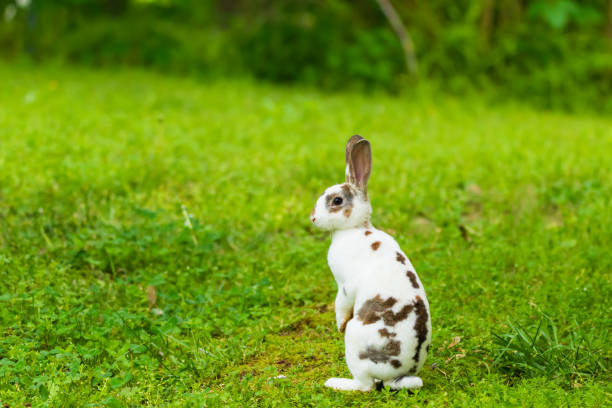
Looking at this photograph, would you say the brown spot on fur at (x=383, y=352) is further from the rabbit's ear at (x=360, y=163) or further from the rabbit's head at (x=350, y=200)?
the rabbit's ear at (x=360, y=163)

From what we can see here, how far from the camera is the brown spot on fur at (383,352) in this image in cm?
313

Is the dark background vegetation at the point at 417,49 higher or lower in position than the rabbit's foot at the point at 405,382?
higher

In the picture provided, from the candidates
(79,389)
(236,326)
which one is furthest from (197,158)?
(79,389)

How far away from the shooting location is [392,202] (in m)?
5.77

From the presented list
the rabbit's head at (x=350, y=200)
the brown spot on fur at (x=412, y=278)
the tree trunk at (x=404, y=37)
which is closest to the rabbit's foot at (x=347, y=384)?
the brown spot on fur at (x=412, y=278)

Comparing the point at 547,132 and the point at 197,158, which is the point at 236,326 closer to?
the point at 197,158

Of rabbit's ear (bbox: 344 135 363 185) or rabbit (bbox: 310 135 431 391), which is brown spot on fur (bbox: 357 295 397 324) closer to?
rabbit (bbox: 310 135 431 391)

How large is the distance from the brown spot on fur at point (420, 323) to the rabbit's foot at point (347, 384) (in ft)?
0.85

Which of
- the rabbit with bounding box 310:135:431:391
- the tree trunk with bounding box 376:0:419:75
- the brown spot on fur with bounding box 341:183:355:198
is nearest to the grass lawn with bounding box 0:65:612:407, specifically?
the rabbit with bounding box 310:135:431:391

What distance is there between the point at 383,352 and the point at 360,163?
856 millimetres

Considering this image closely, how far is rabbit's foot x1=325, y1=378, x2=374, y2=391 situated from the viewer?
3.26 meters

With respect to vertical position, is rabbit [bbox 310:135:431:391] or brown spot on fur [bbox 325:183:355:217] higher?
brown spot on fur [bbox 325:183:355:217]

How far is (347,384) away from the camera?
3305 mm

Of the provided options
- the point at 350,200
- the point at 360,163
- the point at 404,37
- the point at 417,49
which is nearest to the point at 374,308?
the point at 350,200
